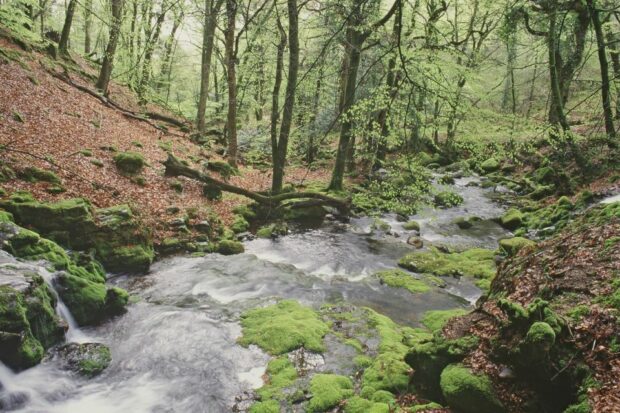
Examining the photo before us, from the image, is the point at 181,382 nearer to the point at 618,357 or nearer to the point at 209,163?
the point at 618,357

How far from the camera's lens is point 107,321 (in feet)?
26.2

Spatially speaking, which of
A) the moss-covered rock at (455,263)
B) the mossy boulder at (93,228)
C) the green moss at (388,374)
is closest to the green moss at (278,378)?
the green moss at (388,374)

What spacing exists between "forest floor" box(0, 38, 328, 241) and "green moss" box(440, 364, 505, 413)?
6.89 metres

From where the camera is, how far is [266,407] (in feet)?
18.7

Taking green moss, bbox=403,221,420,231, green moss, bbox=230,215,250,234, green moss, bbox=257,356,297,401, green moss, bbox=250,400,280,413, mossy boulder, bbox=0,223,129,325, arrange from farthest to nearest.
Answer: green moss, bbox=403,221,420,231 → green moss, bbox=230,215,250,234 → mossy boulder, bbox=0,223,129,325 → green moss, bbox=257,356,297,401 → green moss, bbox=250,400,280,413

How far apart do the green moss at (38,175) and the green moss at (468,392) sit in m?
10.1

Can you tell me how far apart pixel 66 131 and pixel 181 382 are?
35.3ft

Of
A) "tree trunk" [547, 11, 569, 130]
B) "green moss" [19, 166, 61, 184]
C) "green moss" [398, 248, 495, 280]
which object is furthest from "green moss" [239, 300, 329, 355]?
"green moss" [19, 166, 61, 184]

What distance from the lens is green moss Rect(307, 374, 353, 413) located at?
5660 mm

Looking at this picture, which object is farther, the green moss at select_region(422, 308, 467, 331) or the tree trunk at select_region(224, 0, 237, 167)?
the tree trunk at select_region(224, 0, 237, 167)

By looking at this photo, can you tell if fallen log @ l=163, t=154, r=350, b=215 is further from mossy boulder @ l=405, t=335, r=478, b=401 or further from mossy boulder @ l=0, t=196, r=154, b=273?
mossy boulder @ l=405, t=335, r=478, b=401

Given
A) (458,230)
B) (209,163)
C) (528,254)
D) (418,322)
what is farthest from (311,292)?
(209,163)

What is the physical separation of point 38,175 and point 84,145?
11.7 feet

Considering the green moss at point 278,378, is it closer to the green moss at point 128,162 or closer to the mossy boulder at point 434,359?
the mossy boulder at point 434,359
